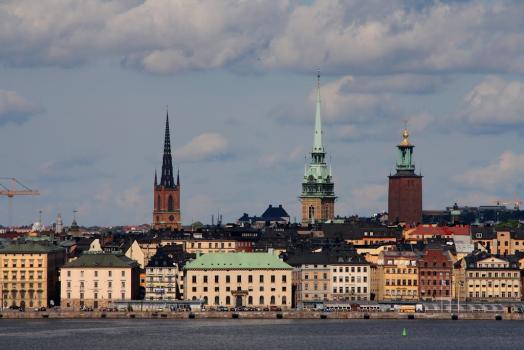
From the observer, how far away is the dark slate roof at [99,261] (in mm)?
149875

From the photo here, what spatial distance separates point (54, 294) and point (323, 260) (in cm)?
1857

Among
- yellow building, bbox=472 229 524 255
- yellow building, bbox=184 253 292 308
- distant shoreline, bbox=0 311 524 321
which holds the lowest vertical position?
distant shoreline, bbox=0 311 524 321

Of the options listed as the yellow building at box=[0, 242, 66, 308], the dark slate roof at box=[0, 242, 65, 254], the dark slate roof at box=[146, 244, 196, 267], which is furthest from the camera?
the dark slate roof at box=[0, 242, 65, 254]

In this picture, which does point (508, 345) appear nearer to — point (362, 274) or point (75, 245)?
point (362, 274)

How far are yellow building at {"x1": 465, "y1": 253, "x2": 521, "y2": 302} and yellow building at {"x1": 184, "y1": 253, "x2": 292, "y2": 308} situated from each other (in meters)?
13.9

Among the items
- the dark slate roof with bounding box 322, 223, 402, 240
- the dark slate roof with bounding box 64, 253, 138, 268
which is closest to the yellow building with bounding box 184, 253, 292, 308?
the dark slate roof with bounding box 64, 253, 138, 268

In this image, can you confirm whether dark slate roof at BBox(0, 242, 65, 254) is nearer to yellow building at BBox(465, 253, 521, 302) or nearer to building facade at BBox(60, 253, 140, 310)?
building facade at BBox(60, 253, 140, 310)

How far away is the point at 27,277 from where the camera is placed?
505ft

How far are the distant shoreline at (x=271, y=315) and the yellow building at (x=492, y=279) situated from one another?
12.3 metres

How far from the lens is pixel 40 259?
15475 centimetres

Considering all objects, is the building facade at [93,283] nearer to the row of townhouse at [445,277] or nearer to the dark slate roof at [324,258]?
the dark slate roof at [324,258]

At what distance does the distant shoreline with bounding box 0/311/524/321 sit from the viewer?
462ft

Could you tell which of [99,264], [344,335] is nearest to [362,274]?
[99,264]

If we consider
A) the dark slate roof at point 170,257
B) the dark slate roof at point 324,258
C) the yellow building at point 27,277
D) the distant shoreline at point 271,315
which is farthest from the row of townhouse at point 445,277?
the yellow building at point 27,277
